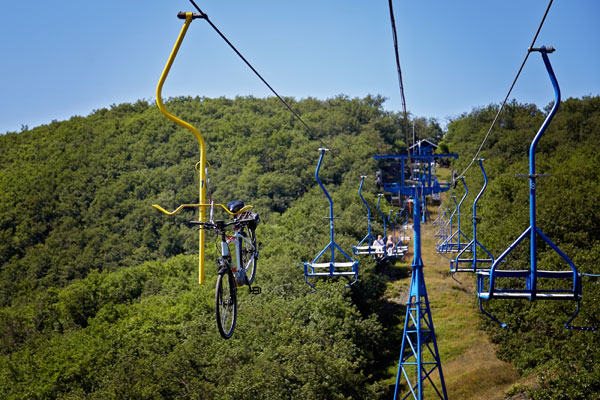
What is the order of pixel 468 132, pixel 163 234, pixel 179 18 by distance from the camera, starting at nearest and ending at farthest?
pixel 179 18
pixel 163 234
pixel 468 132

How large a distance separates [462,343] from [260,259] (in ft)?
52.0

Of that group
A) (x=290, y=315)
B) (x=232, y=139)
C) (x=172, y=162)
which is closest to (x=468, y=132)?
(x=232, y=139)

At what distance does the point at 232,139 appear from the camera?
385 feet

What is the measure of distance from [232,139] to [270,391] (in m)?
90.1

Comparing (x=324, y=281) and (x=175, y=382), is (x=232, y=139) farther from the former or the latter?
(x=175, y=382)

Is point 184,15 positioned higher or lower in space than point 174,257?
higher

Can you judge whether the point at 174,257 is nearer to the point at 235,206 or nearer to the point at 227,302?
the point at 235,206

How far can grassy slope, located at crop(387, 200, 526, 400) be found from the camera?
37.9m

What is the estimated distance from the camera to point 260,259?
2019 inches

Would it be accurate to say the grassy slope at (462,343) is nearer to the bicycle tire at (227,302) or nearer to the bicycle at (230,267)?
the bicycle at (230,267)

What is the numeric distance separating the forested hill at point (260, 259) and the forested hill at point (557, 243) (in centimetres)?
13

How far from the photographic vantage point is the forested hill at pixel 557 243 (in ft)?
105

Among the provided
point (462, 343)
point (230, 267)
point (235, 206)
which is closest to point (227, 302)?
point (230, 267)

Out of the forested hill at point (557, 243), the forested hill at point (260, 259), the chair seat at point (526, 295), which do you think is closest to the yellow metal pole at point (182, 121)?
the chair seat at point (526, 295)
